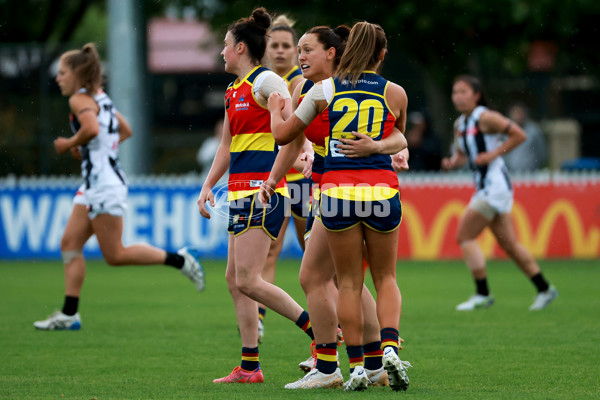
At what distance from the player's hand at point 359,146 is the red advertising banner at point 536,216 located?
10.3 metres

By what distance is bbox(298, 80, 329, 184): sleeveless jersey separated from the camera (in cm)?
624

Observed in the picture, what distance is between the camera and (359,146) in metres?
5.71

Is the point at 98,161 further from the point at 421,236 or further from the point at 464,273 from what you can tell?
the point at 421,236

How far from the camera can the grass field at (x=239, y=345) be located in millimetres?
6027

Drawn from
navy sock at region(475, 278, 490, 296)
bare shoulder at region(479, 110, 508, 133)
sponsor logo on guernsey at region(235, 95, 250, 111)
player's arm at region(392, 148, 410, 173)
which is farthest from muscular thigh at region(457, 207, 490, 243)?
sponsor logo on guernsey at region(235, 95, 250, 111)

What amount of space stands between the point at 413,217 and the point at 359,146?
10367mm

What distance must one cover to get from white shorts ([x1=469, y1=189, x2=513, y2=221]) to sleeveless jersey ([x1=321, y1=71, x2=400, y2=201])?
16.3ft

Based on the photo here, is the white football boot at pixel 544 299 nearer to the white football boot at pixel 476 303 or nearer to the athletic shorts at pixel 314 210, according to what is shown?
→ the white football boot at pixel 476 303

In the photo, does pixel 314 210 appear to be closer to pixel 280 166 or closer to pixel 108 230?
pixel 280 166

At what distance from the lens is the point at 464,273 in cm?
1432

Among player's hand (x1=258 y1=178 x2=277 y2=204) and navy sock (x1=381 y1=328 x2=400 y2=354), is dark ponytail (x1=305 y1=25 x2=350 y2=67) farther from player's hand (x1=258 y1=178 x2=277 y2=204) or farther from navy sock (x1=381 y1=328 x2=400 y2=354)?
navy sock (x1=381 y1=328 x2=400 y2=354)

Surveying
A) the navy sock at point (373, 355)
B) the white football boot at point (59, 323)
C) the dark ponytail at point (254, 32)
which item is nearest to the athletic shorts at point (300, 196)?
the dark ponytail at point (254, 32)

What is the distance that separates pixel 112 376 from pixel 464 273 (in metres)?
8.49

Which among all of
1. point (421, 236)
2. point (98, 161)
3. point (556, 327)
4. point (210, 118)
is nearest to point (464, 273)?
point (421, 236)
